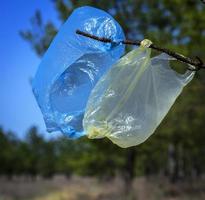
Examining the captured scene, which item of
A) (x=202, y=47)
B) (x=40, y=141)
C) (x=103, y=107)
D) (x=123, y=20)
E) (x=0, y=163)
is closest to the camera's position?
(x=103, y=107)

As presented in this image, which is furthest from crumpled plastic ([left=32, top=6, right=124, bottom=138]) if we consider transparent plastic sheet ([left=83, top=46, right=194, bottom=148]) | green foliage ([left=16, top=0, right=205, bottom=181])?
green foliage ([left=16, top=0, right=205, bottom=181])

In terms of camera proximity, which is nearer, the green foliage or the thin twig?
the thin twig

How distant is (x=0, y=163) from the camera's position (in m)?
59.8

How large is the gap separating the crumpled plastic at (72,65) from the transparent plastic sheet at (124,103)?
129 millimetres

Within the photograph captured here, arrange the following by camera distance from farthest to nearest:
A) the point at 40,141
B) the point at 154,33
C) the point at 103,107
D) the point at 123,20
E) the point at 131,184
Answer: the point at 40,141, the point at 131,184, the point at 123,20, the point at 154,33, the point at 103,107

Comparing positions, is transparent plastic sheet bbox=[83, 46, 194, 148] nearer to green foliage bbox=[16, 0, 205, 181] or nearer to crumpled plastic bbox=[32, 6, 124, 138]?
crumpled plastic bbox=[32, 6, 124, 138]

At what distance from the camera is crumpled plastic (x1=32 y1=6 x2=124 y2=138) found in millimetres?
3262

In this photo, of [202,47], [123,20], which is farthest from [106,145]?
[202,47]

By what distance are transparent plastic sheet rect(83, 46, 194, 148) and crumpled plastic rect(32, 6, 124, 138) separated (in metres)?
0.13

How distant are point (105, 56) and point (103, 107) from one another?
1.09ft

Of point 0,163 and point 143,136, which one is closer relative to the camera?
point 143,136

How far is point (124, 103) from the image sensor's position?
3238 millimetres

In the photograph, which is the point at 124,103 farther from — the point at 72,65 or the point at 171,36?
the point at 171,36

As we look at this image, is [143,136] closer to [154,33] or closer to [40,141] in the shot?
[154,33]
